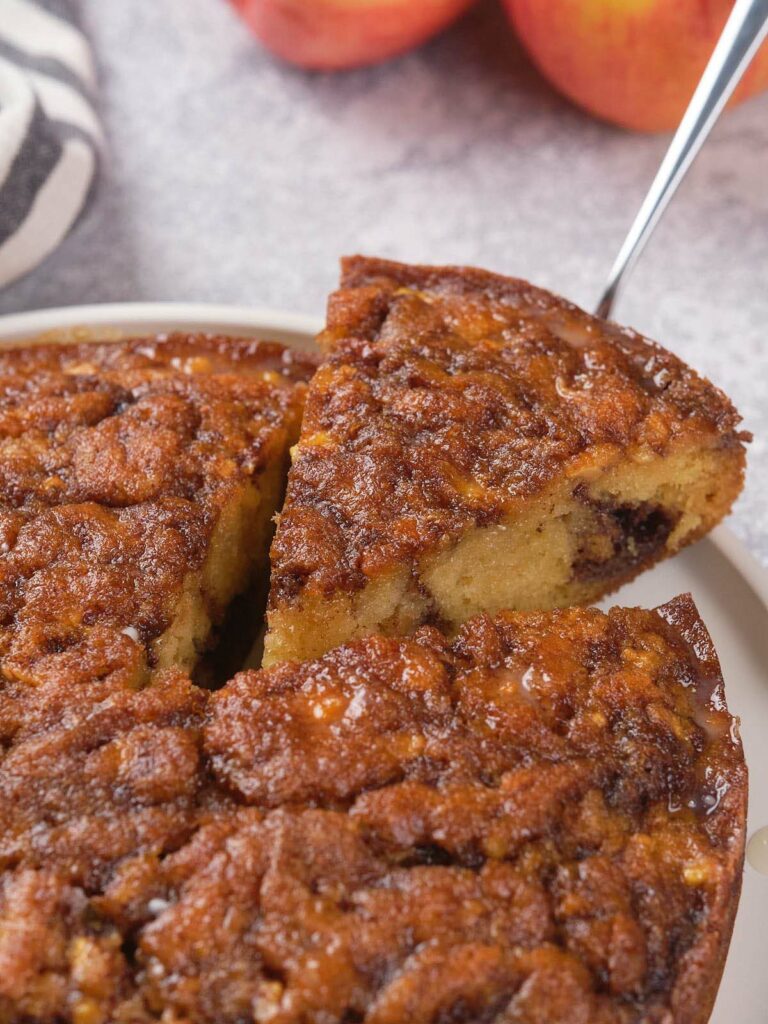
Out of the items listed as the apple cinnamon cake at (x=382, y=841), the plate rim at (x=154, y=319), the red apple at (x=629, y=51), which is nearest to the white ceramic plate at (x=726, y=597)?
the plate rim at (x=154, y=319)

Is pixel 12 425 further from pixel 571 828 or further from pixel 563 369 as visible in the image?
pixel 571 828

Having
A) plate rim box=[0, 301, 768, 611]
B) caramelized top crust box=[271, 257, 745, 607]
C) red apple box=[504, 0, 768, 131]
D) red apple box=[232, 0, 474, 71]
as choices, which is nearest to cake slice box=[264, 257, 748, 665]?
caramelized top crust box=[271, 257, 745, 607]

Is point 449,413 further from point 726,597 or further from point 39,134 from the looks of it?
point 39,134

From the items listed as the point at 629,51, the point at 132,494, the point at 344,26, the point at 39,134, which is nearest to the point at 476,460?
the point at 132,494

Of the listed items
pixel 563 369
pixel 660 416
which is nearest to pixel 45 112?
pixel 563 369

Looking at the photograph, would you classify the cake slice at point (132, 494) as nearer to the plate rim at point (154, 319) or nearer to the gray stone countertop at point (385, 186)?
the plate rim at point (154, 319)

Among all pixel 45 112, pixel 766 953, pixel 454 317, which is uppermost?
pixel 454 317
